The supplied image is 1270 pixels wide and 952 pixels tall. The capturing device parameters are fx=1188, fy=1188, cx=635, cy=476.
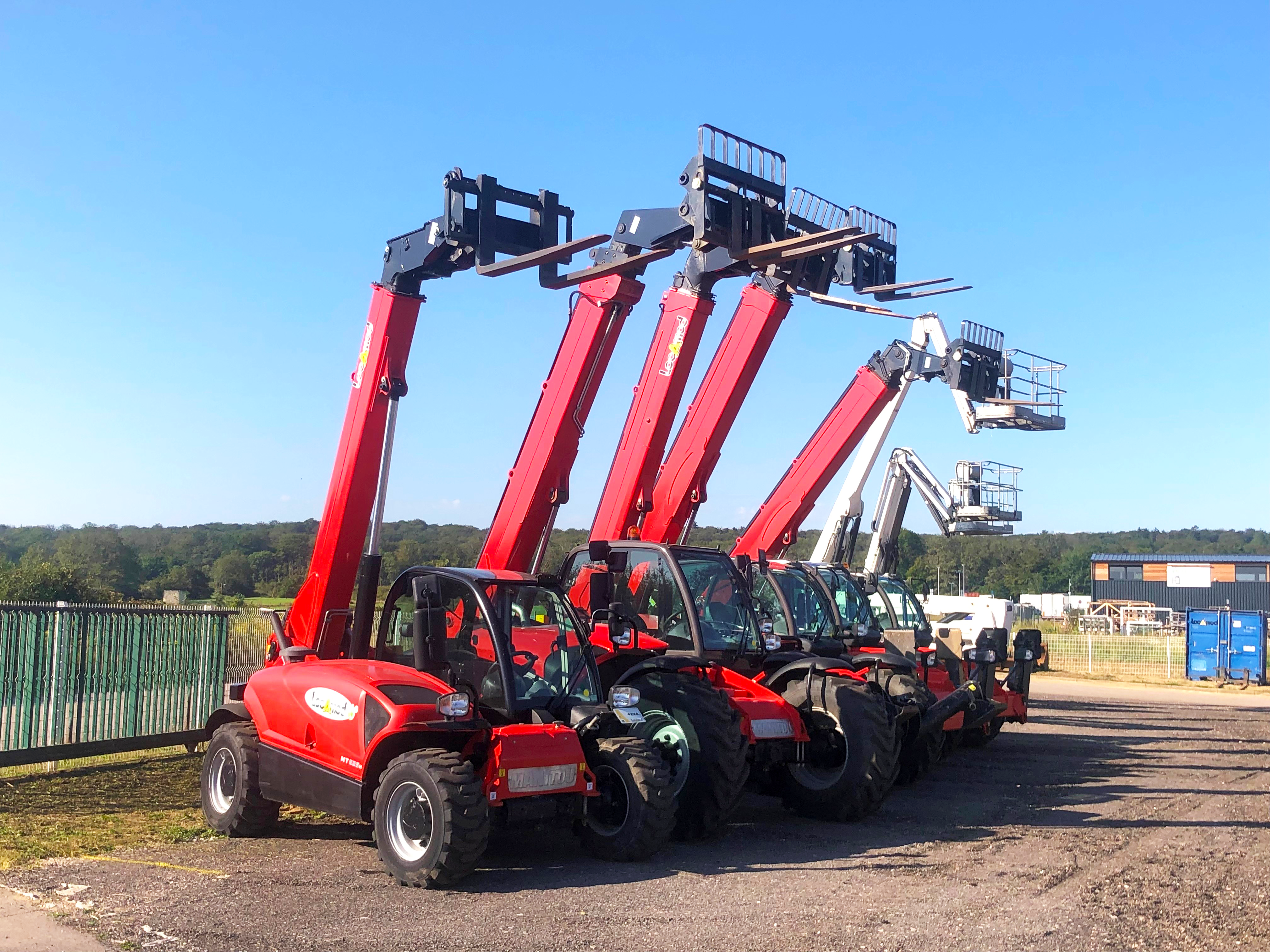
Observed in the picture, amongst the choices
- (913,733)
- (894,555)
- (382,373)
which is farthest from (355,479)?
(894,555)

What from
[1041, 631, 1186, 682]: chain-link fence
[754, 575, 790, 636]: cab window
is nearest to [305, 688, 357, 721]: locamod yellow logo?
[754, 575, 790, 636]: cab window

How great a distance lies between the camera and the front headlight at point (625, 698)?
26.3 feet

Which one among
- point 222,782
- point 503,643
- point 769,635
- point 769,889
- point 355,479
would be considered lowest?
point 769,889

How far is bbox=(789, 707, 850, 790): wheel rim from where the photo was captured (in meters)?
10.1

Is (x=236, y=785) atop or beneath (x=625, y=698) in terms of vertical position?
beneath

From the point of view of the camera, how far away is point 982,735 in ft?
49.6

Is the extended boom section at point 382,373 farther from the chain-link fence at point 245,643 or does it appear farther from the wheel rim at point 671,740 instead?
the wheel rim at point 671,740

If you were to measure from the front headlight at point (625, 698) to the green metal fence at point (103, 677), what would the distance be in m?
4.08

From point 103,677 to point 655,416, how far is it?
673 cm

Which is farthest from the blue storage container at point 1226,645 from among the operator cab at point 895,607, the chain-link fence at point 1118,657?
the operator cab at point 895,607

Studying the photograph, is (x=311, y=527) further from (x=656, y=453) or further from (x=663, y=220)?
(x=663, y=220)

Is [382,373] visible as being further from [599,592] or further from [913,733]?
[913,733]

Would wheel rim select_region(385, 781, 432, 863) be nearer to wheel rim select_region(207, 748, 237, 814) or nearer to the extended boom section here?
wheel rim select_region(207, 748, 237, 814)

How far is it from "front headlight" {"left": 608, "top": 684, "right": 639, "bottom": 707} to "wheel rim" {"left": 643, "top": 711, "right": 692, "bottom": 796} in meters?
0.57
